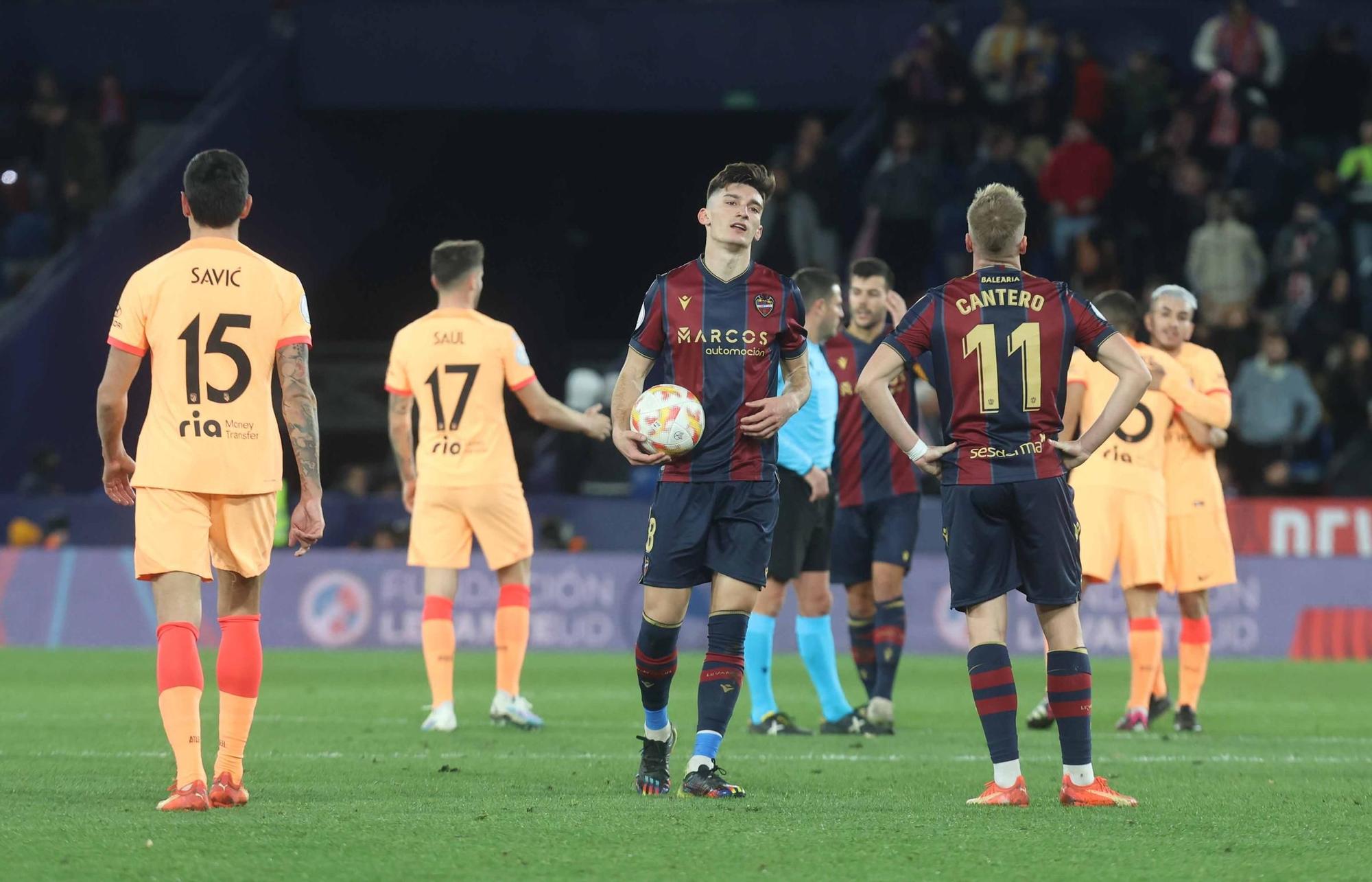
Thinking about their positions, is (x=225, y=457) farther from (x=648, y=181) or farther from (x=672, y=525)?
(x=648, y=181)

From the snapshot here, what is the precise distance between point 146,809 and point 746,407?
2.57 m

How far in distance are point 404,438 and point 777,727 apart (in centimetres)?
259

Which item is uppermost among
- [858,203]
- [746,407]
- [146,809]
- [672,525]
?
[858,203]

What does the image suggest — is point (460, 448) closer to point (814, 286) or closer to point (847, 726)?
point (814, 286)

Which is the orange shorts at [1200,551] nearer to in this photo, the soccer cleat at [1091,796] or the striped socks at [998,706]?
the soccer cleat at [1091,796]

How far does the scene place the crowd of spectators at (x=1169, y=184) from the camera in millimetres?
19672

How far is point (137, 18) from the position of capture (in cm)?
2619

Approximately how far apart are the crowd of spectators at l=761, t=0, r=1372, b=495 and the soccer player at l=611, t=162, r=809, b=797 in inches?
493

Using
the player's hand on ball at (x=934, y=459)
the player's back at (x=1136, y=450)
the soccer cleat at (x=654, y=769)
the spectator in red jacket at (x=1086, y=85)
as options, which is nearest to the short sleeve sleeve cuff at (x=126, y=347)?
the soccer cleat at (x=654, y=769)

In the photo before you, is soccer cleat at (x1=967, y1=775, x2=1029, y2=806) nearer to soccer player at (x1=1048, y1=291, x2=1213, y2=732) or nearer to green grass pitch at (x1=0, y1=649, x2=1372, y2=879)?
green grass pitch at (x1=0, y1=649, x2=1372, y2=879)

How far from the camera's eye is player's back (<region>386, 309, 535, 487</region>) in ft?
35.1

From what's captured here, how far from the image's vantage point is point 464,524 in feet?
35.3

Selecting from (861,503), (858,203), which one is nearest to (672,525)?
(861,503)

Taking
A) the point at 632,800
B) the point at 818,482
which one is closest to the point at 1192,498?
the point at 818,482
